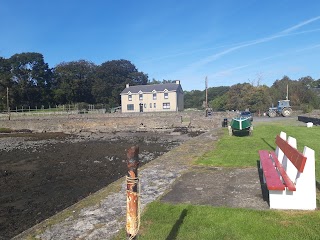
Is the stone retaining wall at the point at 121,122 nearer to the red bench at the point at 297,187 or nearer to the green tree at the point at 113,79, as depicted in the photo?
the red bench at the point at 297,187

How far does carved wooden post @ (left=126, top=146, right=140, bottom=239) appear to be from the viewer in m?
2.70

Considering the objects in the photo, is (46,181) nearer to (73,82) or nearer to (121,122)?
(121,122)

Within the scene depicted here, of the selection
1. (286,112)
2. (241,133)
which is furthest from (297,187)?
(286,112)

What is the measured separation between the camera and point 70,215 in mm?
4949

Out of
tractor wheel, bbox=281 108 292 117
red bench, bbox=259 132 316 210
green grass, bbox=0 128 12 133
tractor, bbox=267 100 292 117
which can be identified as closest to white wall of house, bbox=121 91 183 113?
tractor, bbox=267 100 292 117

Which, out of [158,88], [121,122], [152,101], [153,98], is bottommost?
[121,122]

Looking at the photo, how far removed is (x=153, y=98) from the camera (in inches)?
2308

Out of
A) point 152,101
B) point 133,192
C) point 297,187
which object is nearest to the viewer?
point 133,192

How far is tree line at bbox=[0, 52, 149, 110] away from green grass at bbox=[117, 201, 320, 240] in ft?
216

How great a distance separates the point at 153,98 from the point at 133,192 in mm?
56127

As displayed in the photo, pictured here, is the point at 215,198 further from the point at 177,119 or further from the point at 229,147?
the point at 177,119

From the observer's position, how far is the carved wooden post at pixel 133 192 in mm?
2701

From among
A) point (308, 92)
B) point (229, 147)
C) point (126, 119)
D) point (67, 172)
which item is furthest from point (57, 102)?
point (229, 147)

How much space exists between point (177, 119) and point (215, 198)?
32.4 metres
